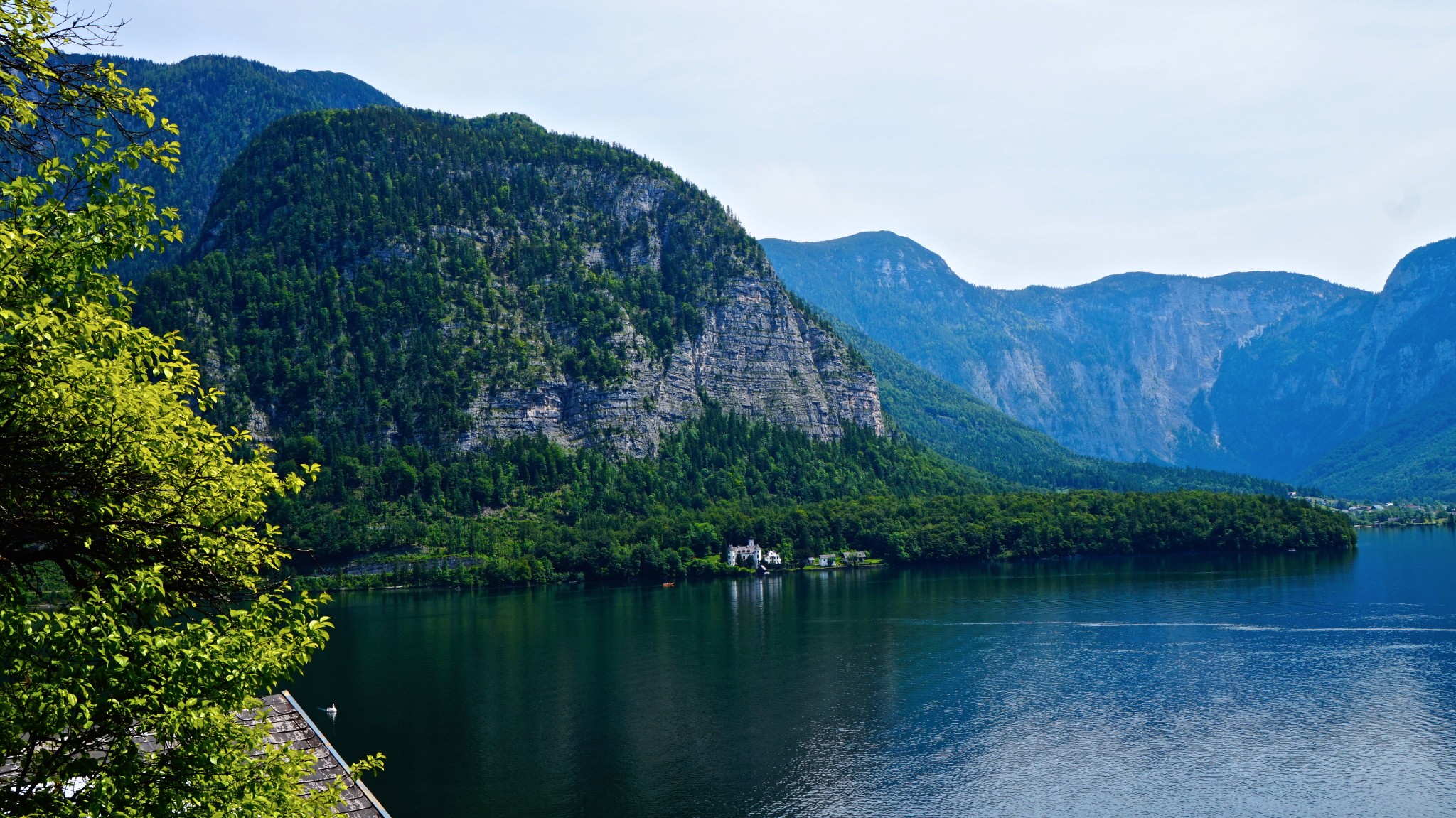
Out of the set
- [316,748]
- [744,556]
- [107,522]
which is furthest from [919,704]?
[744,556]

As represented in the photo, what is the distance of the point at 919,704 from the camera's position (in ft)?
249

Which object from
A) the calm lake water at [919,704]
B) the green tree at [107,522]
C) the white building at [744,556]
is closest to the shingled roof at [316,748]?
the green tree at [107,522]

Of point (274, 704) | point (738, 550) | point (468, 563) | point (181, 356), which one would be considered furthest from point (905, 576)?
point (181, 356)

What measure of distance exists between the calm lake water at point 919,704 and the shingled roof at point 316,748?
20892 mm

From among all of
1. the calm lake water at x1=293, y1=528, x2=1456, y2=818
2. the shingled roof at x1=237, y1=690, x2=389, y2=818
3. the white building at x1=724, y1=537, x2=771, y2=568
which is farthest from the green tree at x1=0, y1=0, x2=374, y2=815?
the white building at x1=724, y1=537, x2=771, y2=568

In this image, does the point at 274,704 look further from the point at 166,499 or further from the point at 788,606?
the point at 788,606

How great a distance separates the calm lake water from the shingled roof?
20892 millimetres

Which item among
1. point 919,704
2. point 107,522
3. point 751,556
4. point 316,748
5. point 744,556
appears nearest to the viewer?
point 107,522

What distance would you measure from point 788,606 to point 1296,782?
7789 centimetres

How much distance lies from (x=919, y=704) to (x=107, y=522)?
6903cm

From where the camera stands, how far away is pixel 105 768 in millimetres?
13219

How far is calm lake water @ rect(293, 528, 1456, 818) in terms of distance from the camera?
55.1 metres

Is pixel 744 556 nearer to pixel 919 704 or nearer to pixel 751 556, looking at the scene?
pixel 751 556

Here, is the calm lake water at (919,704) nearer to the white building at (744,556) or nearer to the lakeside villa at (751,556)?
the white building at (744,556)
